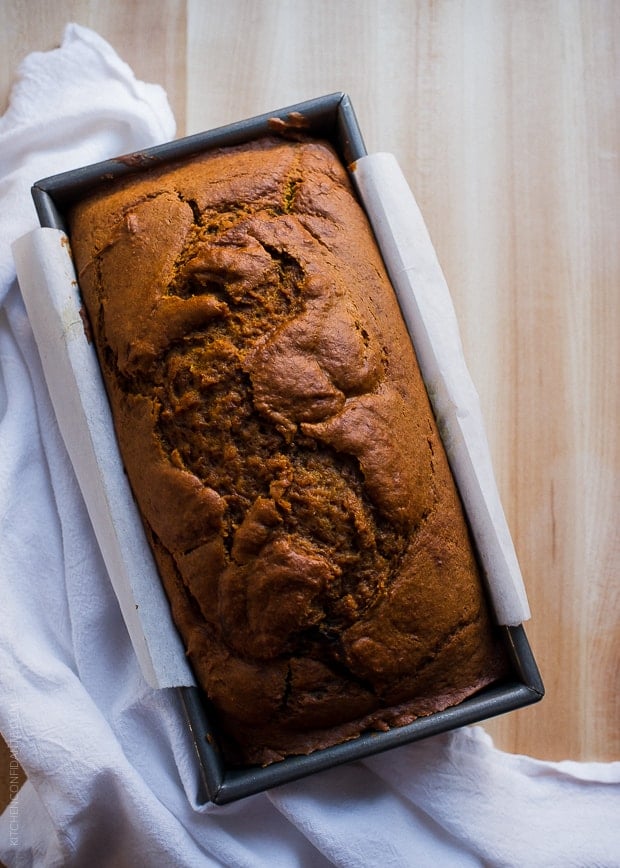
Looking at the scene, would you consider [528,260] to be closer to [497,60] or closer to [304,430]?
[497,60]

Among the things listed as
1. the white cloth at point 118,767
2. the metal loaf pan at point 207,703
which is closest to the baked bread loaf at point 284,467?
the metal loaf pan at point 207,703

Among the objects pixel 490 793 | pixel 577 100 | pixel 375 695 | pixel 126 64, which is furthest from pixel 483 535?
pixel 126 64

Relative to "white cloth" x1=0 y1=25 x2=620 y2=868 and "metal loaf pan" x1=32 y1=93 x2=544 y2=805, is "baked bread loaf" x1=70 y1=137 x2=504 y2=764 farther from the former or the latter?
"white cloth" x1=0 y1=25 x2=620 y2=868

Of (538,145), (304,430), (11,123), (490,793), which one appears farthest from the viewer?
(538,145)

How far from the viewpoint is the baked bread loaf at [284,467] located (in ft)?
3.90

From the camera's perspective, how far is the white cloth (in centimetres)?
135

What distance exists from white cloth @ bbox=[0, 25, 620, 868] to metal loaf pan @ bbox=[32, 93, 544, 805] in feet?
0.34

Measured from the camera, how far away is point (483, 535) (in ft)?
4.39

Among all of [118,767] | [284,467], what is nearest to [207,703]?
[118,767]

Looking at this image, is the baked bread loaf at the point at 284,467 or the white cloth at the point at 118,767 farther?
the white cloth at the point at 118,767

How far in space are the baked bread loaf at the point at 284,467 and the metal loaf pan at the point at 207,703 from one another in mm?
29

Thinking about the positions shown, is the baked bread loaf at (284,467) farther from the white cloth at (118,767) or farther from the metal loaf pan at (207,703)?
the white cloth at (118,767)

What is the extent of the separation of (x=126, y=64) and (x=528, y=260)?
0.90 metres

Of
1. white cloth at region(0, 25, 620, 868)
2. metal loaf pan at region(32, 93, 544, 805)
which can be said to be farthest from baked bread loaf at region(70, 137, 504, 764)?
white cloth at region(0, 25, 620, 868)
